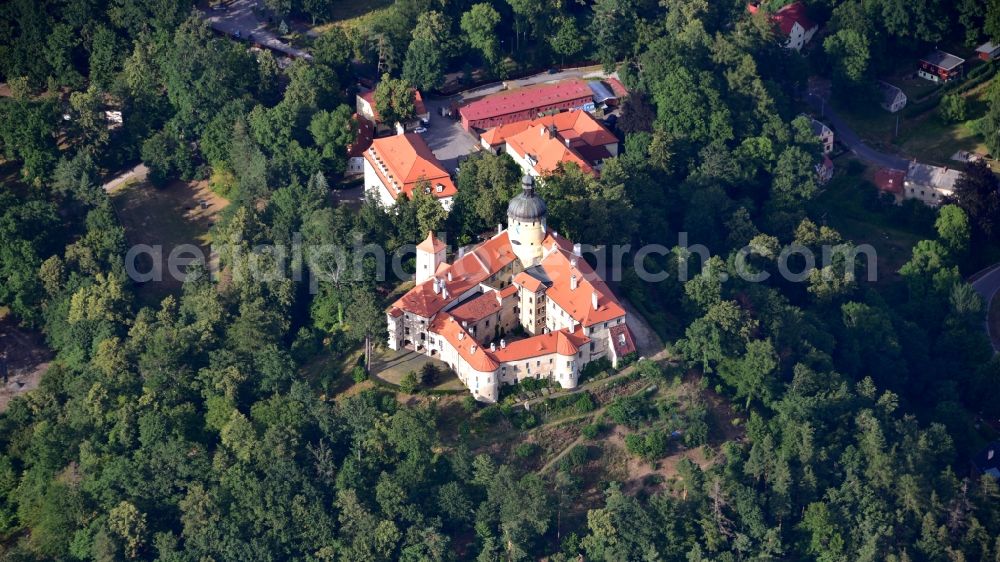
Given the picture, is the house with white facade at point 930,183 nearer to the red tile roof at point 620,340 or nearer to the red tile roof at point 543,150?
the red tile roof at point 543,150

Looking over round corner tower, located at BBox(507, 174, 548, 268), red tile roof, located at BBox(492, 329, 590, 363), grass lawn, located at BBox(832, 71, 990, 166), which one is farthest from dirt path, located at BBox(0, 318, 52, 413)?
grass lawn, located at BBox(832, 71, 990, 166)

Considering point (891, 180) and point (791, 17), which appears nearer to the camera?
point (891, 180)

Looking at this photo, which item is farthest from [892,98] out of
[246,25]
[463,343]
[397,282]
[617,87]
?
[463,343]

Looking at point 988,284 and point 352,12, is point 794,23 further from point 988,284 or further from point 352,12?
point 352,12

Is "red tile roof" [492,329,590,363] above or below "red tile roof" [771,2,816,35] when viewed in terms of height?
above

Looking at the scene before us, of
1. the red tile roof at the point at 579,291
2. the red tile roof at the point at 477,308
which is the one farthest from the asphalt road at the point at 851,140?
the red tile roof at the point at 477,308

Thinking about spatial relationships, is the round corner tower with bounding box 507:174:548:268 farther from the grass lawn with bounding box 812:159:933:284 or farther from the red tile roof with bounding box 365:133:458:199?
the grass lawn with bounding box 812:159:933:284

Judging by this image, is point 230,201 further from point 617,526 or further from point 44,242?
point 617,526
